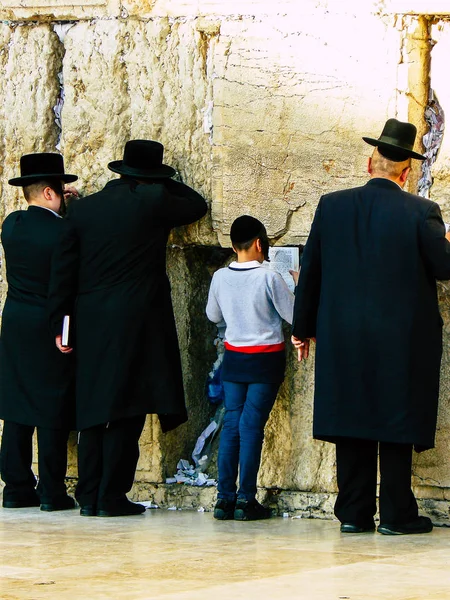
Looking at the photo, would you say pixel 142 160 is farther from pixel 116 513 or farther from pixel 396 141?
pixel 116 513

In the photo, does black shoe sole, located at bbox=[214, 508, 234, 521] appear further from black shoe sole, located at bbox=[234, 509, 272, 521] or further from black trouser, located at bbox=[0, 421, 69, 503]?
black trouser, located at bbox=[0, 421, 69, 503]

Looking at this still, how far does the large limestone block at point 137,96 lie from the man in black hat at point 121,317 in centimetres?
29

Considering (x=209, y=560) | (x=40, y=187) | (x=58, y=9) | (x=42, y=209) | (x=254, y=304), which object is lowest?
(x=209, y=560)

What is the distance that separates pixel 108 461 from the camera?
6.42m

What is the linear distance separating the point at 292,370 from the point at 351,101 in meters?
1.30

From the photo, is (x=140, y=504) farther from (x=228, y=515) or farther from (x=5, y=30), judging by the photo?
(x=5, y=30)

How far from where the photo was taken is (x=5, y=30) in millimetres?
7176

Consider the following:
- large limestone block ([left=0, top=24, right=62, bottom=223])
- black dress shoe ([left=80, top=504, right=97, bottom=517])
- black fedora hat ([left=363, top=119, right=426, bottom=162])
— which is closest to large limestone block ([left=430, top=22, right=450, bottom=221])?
black fedora hat ([left=363, top=119, right=426, bottom=162])

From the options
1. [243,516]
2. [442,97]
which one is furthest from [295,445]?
[442,97]

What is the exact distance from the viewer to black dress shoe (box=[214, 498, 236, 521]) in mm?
6328

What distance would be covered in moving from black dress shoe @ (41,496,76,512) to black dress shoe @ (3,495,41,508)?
0.56 ft

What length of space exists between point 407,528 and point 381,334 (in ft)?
2.72

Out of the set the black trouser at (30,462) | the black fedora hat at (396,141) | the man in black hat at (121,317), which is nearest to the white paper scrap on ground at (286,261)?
the man in black hat at (121,317)

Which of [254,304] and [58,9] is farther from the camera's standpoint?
[58,9]
